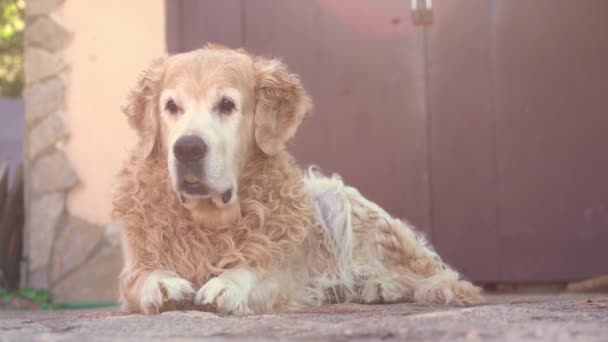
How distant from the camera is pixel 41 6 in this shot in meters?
6.38

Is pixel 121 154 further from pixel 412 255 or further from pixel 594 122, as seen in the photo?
pixel 594 122

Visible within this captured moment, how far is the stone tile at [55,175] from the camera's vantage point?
633cm

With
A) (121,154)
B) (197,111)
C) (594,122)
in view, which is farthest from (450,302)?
(121,154)

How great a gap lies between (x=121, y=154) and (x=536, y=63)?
310 cm

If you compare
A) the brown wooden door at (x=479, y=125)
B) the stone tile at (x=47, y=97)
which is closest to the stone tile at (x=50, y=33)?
the stone tile at (x=47, y=97)

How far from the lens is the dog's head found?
3.42 m

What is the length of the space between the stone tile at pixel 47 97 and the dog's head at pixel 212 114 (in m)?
2.64

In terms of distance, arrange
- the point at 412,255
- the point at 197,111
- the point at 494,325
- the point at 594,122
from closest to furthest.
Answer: the point at 494,325
the point at 197,111
the point at 412,255
the point at 594,122

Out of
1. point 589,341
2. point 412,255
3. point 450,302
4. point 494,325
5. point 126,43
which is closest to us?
point 589,341

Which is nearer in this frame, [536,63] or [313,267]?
[313,267]

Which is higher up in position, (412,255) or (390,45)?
(390,45)

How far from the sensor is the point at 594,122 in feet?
19.0

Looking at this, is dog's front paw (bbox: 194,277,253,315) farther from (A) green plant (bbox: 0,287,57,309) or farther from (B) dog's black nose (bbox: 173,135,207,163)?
(A) green plant (bbox: 0,287,57,309)

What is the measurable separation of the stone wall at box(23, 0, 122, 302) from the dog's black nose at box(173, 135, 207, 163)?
3108 mm
